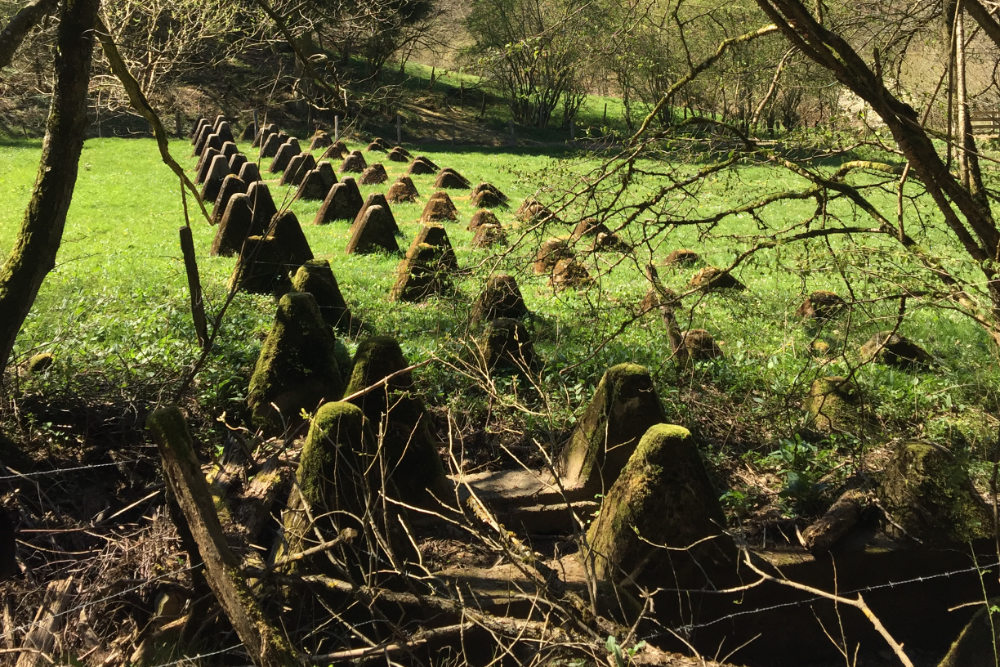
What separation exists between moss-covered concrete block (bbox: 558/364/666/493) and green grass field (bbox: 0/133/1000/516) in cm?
33

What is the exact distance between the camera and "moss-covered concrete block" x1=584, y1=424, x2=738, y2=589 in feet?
13.2

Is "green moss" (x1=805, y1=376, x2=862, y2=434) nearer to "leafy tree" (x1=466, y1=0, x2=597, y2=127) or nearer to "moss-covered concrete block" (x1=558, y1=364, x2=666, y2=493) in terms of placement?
"moss-covered concrete block" (x1=558, y1=364, x2=666, y2=493)

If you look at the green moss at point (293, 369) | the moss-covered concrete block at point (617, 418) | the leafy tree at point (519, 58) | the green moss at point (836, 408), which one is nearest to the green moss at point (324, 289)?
the green moss at point (293, 369)

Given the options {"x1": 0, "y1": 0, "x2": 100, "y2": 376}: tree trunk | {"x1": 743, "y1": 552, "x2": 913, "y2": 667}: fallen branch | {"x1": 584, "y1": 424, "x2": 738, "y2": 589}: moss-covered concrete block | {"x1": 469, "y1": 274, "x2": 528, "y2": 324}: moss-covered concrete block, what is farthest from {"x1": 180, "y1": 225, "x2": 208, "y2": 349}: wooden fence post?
{"x1": 743, "y1": 552, "x2": 913, "y2": 667}: fallen branch

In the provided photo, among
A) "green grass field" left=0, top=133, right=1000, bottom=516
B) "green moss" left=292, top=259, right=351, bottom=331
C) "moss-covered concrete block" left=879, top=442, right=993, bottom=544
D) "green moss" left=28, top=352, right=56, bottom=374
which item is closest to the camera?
"moss-covered concrete block" left=879, top=442, right=993, bottom=544

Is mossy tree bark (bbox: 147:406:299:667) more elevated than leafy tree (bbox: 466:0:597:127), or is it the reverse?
leafy tree (bbox: 466:0:597:127)

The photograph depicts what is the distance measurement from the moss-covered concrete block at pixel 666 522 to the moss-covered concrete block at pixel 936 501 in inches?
47.1

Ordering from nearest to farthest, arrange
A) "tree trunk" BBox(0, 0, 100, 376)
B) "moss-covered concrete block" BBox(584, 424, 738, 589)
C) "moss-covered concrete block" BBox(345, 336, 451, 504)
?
"moss-covered concrete block" BBox(584, 424, 738, 589) < "moss-covered concrete block" BBox(345, 336, 451, 504) < "tree trunk" BBox(0, 0, 100, 376)

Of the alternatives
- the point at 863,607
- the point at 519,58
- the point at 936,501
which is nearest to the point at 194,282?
the point at 936,501

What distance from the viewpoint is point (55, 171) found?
19.1 ft

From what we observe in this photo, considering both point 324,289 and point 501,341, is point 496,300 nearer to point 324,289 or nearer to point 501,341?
point 501,341

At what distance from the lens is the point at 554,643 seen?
321 cm

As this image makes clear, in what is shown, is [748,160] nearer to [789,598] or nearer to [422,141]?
[789,598]

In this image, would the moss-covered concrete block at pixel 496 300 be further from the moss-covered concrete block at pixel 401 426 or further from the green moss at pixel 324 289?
the moss-covered concrete block at pixel 401 426
